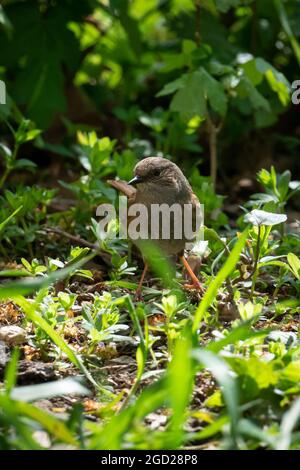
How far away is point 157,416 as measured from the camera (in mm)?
3438

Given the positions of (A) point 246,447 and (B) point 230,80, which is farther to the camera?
(B) point 230,80

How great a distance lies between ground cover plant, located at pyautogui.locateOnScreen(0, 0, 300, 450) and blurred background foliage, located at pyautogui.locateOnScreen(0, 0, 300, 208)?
2cm

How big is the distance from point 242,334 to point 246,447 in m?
0.44

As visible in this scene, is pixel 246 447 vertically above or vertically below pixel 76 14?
below

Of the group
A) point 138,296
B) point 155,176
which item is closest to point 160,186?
point 155,176

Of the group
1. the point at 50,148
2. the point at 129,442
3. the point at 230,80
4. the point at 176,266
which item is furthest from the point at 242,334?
the point at 50,148

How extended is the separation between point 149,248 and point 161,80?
8.72ft

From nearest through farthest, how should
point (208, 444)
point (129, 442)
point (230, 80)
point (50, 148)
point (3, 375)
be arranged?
point (129, 442) < point (208, 444) < point (3, 375) < point (230, 80) < point (50, 148)

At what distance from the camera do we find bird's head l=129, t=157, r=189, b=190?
520cm

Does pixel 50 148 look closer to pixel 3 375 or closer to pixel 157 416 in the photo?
pixel 3 375

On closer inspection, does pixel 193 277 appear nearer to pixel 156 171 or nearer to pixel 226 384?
pixel 156 171

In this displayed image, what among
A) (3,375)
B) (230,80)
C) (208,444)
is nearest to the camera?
(208,444)

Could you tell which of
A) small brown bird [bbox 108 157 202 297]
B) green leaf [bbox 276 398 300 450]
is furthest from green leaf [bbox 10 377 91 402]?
small brown bird [bbox 108 157 202 297]

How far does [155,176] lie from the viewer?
5223 mm
